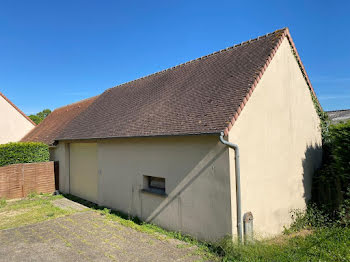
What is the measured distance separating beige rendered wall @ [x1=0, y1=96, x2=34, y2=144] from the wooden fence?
27.3 feet

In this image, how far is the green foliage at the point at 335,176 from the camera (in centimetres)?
702

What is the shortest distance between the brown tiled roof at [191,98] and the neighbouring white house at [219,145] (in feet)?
0.16

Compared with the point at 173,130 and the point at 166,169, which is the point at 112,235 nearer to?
the point at 166,169

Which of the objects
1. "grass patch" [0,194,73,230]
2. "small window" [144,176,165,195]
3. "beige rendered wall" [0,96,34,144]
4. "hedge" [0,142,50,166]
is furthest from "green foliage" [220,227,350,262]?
"beige rendered wall" [0,96,34,144]

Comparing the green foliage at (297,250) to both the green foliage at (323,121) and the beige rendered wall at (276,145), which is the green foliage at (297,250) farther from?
the green foliage at (323,121)

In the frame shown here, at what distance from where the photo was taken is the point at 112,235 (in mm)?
7121

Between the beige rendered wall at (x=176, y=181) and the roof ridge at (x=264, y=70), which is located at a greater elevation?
the roof ridge at (x=264, y=70)

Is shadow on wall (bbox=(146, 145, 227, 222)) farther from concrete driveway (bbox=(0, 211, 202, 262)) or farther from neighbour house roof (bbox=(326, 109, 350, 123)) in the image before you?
neighbour house roof (bbox=(326, 109, 350, 123))

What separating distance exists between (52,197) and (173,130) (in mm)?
9020

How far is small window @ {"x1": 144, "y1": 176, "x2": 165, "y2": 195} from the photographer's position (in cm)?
773

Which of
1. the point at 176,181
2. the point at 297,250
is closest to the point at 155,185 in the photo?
the point at 176,181

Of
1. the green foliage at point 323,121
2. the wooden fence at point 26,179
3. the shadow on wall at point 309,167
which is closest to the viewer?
the shadow on wall at point 309,167

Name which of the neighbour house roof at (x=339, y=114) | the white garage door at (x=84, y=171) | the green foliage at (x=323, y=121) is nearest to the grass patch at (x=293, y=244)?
the green foliage at (x=323, y=121)

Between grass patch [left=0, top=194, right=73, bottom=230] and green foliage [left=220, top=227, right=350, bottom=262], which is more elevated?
green foliage [left=220, top=227, right=350, bottom=262]
